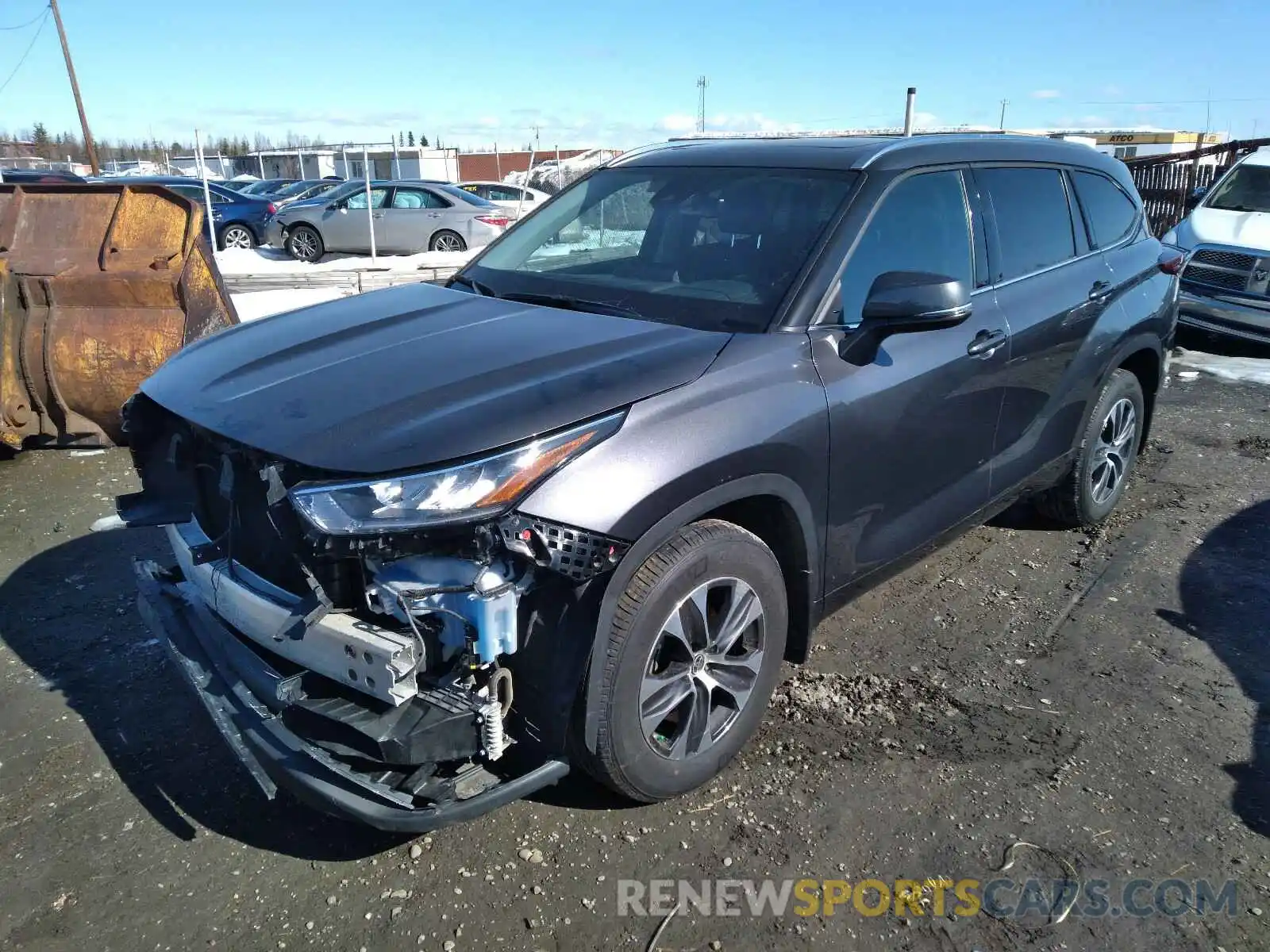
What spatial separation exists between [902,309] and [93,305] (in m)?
5.44

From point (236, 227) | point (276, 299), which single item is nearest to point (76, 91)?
point (236, 227)

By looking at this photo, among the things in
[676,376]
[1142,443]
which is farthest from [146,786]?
[1142,443]

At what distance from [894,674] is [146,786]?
2.64 metres

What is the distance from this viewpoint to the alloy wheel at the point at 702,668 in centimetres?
257

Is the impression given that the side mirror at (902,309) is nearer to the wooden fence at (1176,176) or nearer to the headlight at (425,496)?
the headlight at (425,496)

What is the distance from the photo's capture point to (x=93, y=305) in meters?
6.04

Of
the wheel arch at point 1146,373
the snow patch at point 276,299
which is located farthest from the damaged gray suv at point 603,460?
the snow patch at point 276,299

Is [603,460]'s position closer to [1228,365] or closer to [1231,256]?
[1228,365]

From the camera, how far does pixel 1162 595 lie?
421 centimetres

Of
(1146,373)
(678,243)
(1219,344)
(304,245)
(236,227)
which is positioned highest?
(678,243)

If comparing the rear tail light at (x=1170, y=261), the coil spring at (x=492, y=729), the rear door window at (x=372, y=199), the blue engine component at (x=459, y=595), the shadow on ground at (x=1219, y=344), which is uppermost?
the rear tail light at (x=1170, y=261)

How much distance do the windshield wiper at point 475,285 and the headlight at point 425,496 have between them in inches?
57.9

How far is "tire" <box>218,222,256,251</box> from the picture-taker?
61.8 ft

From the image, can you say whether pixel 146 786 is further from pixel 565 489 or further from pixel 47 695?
pixel 565 489
